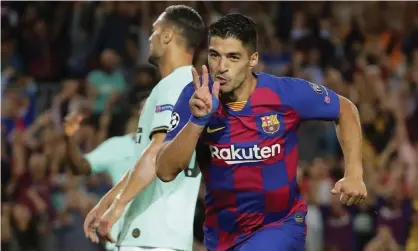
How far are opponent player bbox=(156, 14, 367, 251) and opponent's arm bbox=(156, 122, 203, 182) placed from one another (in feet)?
0.41

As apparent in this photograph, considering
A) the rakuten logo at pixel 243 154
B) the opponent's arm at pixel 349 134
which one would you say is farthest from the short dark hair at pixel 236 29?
the opponent's arm at pixel 349 134

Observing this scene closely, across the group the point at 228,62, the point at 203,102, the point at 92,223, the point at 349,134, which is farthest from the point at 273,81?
the point at 92,223

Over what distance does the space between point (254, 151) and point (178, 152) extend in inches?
20.8

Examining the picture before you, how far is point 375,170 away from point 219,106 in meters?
7.59

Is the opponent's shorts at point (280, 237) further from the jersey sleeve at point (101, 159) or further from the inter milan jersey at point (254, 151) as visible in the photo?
the jersey sleeve at point (101, 159)

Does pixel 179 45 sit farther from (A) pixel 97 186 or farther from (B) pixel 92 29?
(B) pixel 92 29

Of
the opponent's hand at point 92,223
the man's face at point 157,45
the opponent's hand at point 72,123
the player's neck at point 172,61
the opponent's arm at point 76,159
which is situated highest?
the man's face at point 157,45

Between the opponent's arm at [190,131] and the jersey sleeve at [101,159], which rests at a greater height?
the opponent's arm at [190,131]

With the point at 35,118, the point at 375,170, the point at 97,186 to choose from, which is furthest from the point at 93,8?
the point at 375,170

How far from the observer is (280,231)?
18.1 ft

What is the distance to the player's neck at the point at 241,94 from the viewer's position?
5.53 m

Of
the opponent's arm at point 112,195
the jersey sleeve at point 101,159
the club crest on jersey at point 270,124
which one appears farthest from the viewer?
the jersey sleeve at point 101,159

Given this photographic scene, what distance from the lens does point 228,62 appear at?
17.6ft

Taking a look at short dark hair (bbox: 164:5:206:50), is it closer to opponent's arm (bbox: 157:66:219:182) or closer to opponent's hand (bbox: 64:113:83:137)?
opponent's hand (bbox: 64:113:83:137)
